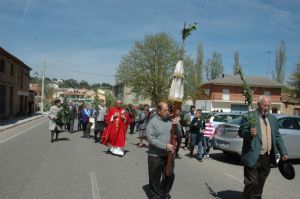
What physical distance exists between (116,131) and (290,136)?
534 cm

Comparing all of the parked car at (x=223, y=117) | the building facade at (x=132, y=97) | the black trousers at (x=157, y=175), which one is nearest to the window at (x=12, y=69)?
the building facade at (x=132, y=97)

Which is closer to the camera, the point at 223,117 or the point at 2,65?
the point at 223,117

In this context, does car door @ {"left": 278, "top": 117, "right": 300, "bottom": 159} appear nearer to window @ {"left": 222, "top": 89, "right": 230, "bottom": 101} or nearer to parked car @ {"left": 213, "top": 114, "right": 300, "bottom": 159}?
parked car @ {"left": 213, "top": 114, "right": 300, "bottom": 159}

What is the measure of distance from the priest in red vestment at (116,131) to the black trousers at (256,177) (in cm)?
652

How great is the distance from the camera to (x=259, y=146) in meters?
5.97

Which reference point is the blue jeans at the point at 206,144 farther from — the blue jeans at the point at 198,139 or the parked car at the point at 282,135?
the parked car at the point at 282,135

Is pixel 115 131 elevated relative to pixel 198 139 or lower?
elevated

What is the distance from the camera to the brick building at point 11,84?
109ft

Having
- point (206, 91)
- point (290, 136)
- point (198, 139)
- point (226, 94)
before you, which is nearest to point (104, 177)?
point (198, 139)

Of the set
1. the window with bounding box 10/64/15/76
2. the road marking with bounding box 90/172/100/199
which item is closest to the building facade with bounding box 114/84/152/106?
the window with bounding box 10/64/15/76

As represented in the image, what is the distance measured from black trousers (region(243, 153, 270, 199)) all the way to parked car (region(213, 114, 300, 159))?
5323 mm

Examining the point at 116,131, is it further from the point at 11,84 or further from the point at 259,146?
the point at 11,84

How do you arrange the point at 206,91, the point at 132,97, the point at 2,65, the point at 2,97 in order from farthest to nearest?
the point at 132,97, the point at 206,91, the point at 2,97, the point at 2,65

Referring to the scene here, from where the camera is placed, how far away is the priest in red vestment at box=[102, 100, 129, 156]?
1224cm
